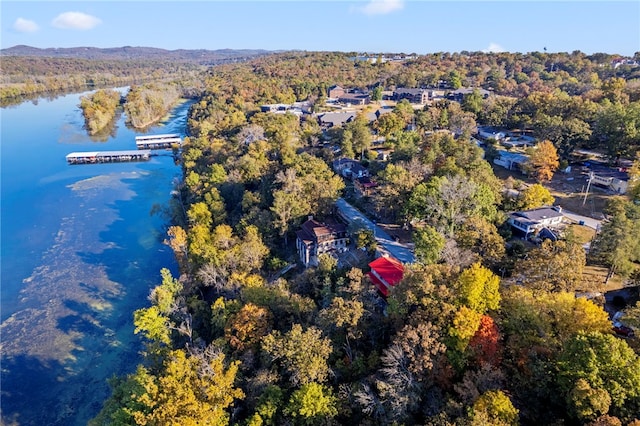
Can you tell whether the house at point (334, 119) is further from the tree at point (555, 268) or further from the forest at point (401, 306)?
the tree at point (555, 268)

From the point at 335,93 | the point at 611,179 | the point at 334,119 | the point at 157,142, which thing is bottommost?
the point at 157,142

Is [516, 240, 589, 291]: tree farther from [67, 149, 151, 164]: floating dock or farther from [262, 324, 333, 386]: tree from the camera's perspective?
[67, 149, 151, 164]: floating dock

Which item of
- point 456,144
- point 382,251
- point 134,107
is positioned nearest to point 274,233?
point 382,251

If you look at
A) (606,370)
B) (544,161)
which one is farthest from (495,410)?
(544,161)

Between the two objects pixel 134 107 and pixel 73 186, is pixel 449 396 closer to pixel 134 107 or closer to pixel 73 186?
pixel 73 186

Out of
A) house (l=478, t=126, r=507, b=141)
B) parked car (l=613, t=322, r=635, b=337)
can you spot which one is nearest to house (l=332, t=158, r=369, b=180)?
house (l=478, t=126, r=507, b=141)

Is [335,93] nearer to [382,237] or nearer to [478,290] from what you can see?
[382,237]

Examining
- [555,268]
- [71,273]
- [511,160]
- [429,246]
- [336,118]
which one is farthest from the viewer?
[336,118]
